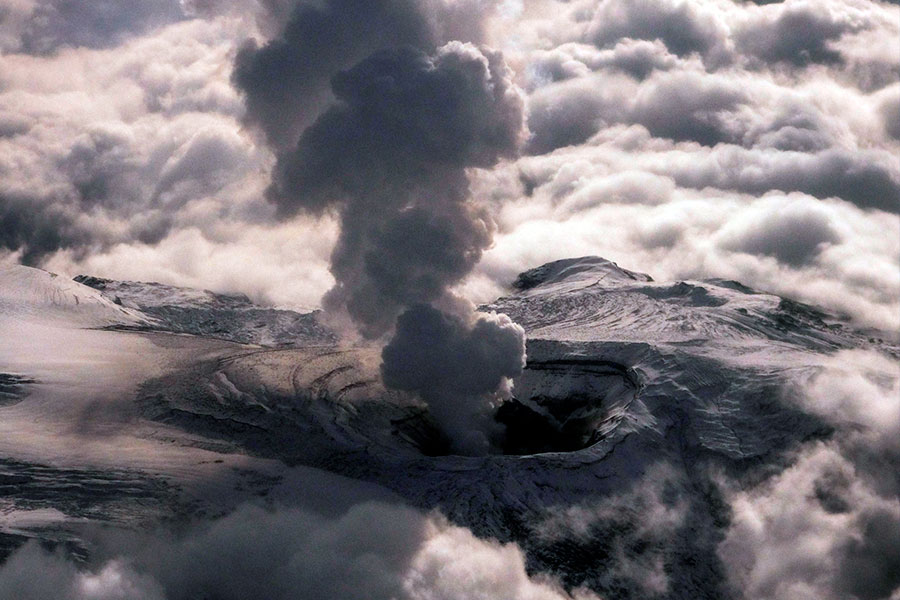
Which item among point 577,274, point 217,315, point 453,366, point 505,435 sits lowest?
point 505,435

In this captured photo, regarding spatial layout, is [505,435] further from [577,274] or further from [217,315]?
[217,315]

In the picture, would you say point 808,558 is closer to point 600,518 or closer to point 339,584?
point 600,518

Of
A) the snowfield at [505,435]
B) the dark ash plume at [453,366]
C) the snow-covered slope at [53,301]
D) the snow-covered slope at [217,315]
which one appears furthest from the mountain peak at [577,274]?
the snow-covered slope at [53,301]

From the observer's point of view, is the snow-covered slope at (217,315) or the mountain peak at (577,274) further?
the snow-covered slope at (217,315)

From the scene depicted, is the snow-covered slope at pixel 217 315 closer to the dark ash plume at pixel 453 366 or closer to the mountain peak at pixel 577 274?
the mountain peak at pixel 577 274

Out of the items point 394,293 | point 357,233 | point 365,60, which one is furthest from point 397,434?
point 365,60

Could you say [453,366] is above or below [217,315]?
below

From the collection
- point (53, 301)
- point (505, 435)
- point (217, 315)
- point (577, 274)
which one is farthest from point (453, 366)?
point (217, 315)

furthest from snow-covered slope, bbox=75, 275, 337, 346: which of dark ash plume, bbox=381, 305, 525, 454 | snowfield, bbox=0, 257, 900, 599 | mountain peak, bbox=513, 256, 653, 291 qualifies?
dark ash plume, bbox=381, 305, 525, 454
